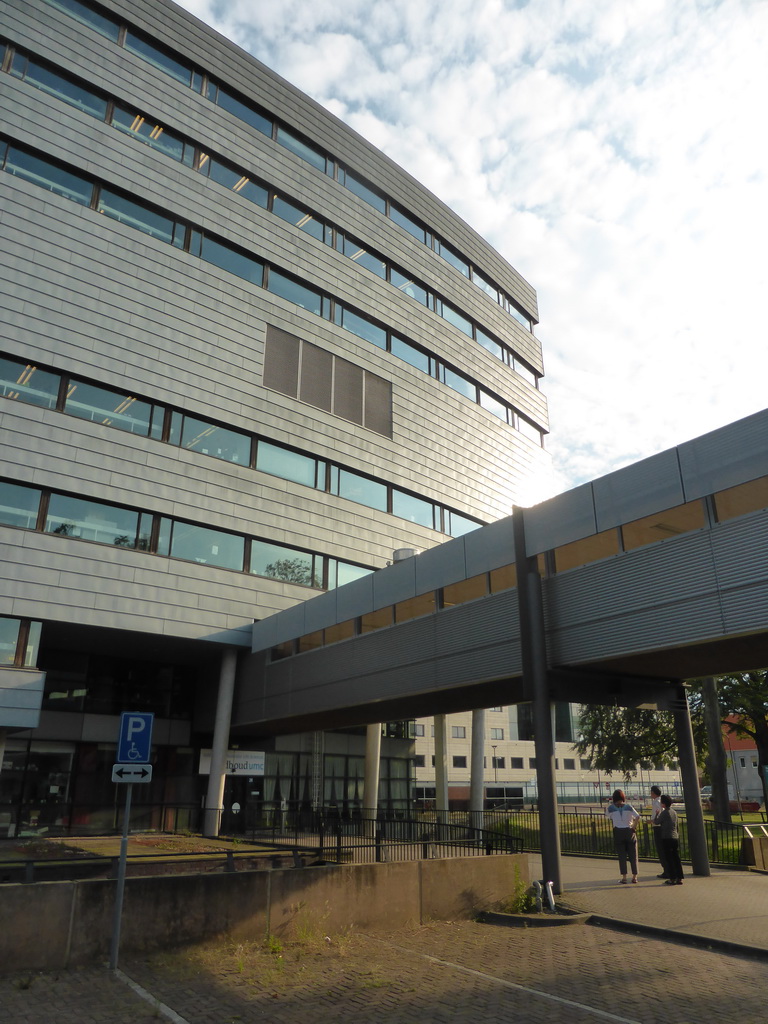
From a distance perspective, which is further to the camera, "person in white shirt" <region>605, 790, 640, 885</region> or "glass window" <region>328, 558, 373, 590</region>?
"glass window" <region>328, 558, 373, 590</region>

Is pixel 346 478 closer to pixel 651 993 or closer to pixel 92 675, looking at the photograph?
pixel 92 675

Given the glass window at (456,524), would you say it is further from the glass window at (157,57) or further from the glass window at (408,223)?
the glass window at (157,57)

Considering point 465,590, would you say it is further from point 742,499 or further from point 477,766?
point 477,766

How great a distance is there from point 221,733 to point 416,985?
59.6 feet

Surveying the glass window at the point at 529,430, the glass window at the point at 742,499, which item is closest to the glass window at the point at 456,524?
the glass window at the point at 529,430

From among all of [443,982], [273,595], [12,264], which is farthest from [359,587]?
[12,264]

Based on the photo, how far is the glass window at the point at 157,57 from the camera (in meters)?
28.3

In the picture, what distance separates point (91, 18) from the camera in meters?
27.3

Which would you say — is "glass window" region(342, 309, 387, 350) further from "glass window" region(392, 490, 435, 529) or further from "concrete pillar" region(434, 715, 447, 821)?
"concrete pillar" region(434, 715, 447, 821)

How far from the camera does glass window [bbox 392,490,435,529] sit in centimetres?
3272

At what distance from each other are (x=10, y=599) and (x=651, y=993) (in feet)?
62.3

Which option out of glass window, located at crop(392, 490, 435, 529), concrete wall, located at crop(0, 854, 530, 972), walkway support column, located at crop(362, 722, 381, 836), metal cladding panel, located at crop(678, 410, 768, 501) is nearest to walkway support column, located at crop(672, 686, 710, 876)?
concrete wall, located at crop(0, 854, 530, 972)

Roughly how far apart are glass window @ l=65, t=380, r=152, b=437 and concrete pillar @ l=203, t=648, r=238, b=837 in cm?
852

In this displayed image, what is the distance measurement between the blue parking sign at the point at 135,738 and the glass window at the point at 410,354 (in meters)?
26.6
